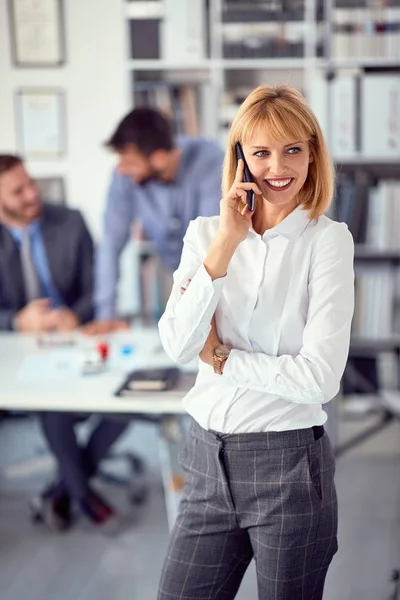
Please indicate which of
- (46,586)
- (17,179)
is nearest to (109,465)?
(46,586)

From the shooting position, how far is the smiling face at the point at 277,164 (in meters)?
1.15

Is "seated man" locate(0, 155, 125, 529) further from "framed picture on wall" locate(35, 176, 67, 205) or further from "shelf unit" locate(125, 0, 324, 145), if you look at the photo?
"shelf unit" locate(125, 0, 324, 145)

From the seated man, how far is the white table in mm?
179

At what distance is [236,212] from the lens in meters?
1.19

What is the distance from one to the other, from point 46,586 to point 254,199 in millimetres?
1532

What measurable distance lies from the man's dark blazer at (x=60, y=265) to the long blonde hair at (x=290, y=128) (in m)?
1.78

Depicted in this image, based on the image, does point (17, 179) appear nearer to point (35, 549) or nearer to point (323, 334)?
point (35, 549)

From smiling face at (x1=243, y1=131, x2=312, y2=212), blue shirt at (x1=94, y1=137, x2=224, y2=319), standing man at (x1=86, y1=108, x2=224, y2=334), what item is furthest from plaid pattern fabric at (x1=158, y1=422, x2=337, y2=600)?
blue shirt at (x1=94, y1=137, x2=224, y2=319)

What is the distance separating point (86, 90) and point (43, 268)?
85 centimetres

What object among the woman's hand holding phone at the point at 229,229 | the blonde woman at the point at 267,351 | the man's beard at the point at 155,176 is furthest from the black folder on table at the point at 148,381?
the man's beard at the point at 155,176

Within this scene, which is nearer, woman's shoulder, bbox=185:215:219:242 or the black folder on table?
woman's shoulder, bbox=185:215:219:242

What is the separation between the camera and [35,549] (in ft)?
7.86

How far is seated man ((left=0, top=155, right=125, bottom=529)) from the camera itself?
2.67m

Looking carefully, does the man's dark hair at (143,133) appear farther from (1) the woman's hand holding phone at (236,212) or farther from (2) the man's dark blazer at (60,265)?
(1) the woman's hand holding phone at (236,212)
